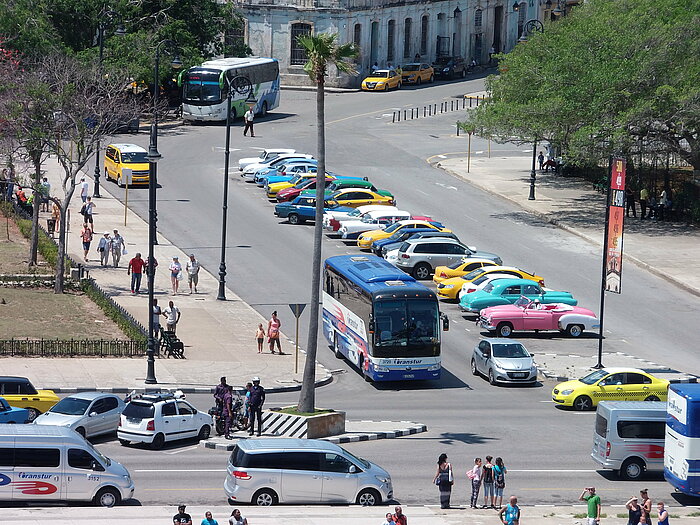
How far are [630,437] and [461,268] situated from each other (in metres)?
20.7

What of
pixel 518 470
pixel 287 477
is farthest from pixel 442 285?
pixel 287 477

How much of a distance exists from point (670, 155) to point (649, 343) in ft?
75.1

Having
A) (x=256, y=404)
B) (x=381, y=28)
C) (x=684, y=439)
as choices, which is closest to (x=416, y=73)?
(x=381, y=28)

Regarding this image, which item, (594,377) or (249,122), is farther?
(249,122)

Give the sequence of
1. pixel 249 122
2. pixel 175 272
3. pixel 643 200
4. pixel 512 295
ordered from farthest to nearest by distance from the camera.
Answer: pixel 249 122 → pixel 643 200 → pixel 175 272 → pixel 512 295

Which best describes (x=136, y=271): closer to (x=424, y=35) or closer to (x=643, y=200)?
(x=643, y=200)

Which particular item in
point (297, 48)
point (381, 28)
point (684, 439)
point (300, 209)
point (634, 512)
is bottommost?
point (300, 209)

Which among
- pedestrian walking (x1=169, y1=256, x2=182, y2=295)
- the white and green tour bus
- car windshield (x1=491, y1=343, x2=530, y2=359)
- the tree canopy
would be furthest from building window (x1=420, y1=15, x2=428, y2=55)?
car windshield (x1=491, y1=343, x2=530, y2=359)

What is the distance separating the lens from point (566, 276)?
184 ft

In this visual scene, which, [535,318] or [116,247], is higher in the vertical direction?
[116,247]

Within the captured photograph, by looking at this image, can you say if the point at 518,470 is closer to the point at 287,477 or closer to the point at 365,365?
the point at 287,477

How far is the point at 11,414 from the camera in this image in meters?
33.9

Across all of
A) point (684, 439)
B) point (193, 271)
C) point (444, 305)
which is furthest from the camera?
point (193, 271)

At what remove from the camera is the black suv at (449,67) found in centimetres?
11131
